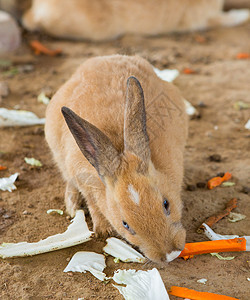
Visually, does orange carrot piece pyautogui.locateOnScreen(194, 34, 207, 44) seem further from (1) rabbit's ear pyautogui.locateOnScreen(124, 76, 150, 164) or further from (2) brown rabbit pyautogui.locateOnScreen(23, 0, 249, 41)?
(1) rabbit's ear pyautogui.locateOnScreen(124, 76, 150, 164)

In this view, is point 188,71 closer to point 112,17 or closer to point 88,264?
point 112,17

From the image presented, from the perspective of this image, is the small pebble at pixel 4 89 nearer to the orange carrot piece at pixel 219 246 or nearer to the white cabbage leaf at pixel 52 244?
the white cabbage leaf at pixel 52 244

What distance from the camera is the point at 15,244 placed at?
3.38 meters

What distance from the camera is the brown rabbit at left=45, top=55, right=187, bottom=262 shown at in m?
2.85

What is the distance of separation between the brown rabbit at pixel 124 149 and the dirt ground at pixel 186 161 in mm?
329

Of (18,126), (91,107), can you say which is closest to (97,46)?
(18,126)

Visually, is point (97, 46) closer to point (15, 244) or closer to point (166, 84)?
point (166, 84)

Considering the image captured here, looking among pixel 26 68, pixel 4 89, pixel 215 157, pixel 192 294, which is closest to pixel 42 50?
pixel 26 68

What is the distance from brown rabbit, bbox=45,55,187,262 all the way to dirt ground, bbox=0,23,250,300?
1.08 ft

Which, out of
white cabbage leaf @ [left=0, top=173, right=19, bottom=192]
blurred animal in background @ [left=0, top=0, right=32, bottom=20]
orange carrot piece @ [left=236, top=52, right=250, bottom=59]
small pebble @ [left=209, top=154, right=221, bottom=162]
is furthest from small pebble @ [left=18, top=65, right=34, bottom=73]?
small pebble @ [left=209, top=154, right=221, bottom=162]

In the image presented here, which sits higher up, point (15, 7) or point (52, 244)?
point (15, 7)

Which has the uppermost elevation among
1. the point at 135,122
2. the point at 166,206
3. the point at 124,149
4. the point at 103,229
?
the point at 135,122

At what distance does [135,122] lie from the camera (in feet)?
9.86

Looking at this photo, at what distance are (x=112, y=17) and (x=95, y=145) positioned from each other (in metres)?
5.63
